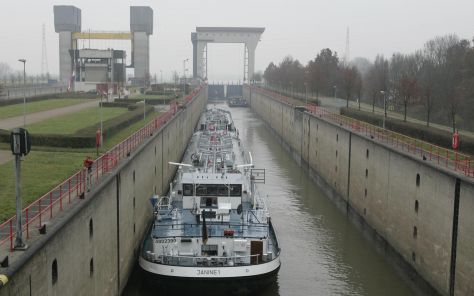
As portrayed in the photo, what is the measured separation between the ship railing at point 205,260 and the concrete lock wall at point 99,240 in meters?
1.45

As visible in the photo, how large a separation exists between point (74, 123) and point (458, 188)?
2651 centimetres

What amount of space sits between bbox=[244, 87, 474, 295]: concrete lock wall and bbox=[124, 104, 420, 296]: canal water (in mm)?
728

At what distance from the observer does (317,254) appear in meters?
27.6

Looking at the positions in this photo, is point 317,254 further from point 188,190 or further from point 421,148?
point 188,190

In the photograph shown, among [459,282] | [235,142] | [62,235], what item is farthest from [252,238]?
[235,142]

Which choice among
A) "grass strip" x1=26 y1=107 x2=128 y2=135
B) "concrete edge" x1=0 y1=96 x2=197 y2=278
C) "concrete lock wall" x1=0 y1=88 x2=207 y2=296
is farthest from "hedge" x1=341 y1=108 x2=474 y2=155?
"grass strip" x1=26 y1=107 x2=128 y2=135

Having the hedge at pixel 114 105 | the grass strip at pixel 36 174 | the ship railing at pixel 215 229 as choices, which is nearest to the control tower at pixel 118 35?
the hedge at pixel 114 105

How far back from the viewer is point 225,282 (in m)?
20.3

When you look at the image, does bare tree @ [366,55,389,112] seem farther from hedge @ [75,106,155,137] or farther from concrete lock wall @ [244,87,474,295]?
hedge @ [75,106,155,137]

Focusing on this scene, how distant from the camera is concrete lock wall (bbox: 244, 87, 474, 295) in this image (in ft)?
64.6

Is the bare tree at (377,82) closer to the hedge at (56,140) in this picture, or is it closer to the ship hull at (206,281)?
the hedge at (56,140)

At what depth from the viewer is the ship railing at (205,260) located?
2053cm

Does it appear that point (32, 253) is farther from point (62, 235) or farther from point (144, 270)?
point (144, 270)

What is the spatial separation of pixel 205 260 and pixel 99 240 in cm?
423
